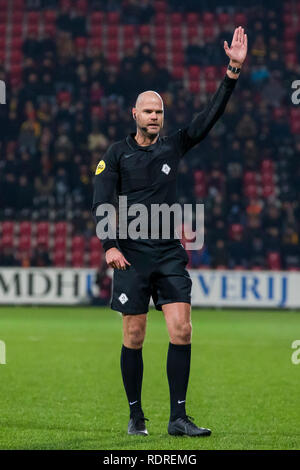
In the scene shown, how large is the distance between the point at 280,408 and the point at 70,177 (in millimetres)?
15865

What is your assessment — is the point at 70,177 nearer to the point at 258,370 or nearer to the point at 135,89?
the point at 135,89

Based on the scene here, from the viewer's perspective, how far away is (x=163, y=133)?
75.7 ft

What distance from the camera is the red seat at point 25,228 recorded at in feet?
73.4

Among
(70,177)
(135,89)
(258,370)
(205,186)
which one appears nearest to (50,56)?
(135,89)

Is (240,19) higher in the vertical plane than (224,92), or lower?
higher

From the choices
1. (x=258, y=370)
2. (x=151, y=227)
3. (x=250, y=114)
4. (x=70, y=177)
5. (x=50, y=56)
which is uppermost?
(x=50, y=56)

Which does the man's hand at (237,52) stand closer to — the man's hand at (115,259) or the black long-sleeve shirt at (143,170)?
the black long-sleeve shirt at (143,170)

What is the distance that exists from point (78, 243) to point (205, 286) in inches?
137

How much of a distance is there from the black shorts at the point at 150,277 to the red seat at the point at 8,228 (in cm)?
1626

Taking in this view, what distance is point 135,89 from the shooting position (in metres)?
24.7

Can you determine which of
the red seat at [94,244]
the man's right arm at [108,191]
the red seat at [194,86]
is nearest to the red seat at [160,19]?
the red seat at [194,86]

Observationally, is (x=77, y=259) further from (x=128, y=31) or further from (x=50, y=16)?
(x=50, y=16)

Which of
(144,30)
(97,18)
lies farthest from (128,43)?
(97,18)

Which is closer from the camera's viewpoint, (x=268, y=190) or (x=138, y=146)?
(x=138, y=146)
